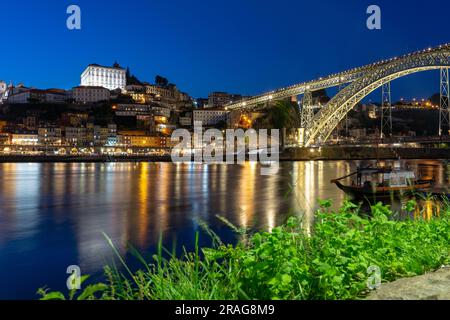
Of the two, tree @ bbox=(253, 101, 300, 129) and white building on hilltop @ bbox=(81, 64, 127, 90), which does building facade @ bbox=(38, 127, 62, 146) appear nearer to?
white building on hilltop @ bbox=(81, 64, 127, 90)

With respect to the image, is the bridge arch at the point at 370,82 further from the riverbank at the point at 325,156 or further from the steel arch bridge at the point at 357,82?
the riverbank at the point at 325,156

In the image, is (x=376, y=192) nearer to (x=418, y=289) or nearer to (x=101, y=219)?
(x=101, y=219)

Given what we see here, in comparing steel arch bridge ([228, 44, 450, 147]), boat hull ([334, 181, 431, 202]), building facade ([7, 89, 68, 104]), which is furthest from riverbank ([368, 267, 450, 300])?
building facade ([7, 89, 68, 104])

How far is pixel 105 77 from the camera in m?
120

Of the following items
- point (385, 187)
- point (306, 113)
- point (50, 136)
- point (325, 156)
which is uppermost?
point (306, 113)

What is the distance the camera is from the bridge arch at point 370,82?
39.1 metres

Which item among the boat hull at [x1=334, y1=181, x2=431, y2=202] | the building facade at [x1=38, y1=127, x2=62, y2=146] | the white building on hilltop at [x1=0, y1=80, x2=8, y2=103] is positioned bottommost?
the boat hull at [x1=334, y1=181, x2=431, y2=202]

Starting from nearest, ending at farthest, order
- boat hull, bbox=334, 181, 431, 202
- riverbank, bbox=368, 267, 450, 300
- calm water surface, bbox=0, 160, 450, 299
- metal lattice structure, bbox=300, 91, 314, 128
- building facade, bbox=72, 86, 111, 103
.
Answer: riverbank, bbox=368, 267, 450, 300
calm water surface, bbox=0, 160, 450, 299
boat hull, bbox=334, 181, 431, 202
metal lattice structure, bbox=300, 91, 314, 128
building facade, bbox=72, 86, 111, 103

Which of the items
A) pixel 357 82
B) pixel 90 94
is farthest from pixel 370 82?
pixel 90 94

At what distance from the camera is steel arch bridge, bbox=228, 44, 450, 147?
39.4 metres

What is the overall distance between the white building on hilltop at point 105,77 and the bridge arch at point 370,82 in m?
79.4

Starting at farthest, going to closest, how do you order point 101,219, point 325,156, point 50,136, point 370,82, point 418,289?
point 50,136
point 325,156
point 370,82
point 101,219
point 418,289

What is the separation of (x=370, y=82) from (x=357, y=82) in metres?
2.16
